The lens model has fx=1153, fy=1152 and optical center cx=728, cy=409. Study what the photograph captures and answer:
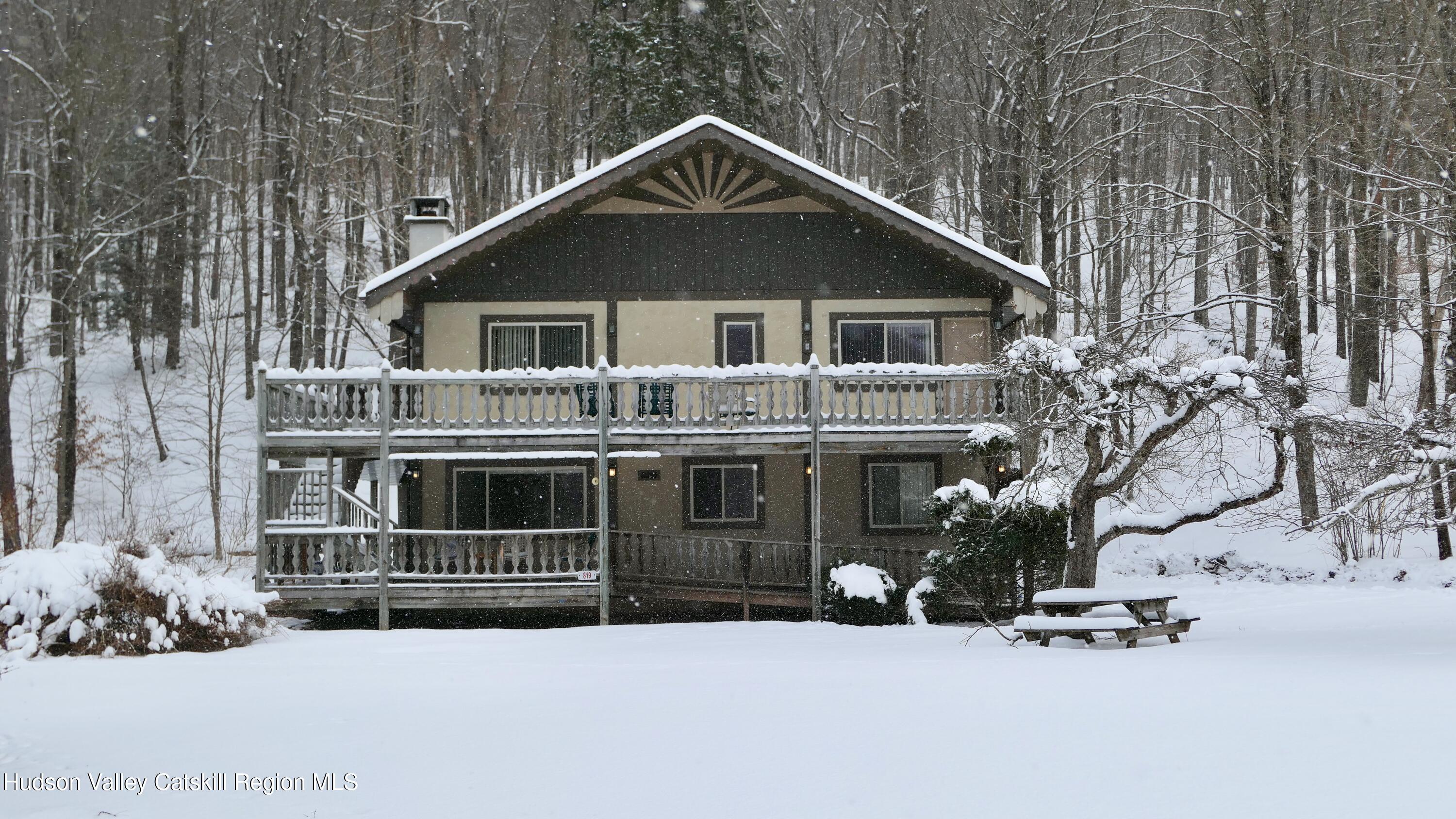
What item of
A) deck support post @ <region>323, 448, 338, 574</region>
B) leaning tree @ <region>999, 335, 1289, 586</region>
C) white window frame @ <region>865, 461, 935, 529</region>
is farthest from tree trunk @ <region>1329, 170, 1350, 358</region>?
deck support post @ <region>323, 448, 338, 574</region>

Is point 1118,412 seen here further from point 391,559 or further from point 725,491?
point 391,559

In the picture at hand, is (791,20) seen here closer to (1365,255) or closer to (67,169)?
(1365,255)

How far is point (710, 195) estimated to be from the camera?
818 inches

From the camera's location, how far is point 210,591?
13461 mm

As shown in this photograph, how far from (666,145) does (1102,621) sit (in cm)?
1098

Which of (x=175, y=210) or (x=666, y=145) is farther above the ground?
(x=175, y=210)

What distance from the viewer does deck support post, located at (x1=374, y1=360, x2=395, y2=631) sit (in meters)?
17.1

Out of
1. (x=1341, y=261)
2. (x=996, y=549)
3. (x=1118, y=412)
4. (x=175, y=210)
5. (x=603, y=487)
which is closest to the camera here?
(x=1118, y=412)

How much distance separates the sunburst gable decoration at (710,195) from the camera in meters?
20.7

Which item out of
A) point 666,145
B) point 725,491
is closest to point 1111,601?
point 725,491

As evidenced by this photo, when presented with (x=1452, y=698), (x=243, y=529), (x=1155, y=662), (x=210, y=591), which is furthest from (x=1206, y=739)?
(x=243, y=529)

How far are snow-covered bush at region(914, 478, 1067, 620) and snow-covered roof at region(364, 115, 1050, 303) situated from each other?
15.0 ft

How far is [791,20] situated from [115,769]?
104 ft

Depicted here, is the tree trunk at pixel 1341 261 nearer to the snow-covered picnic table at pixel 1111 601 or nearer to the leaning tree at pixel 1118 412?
the leaning tree at pixel 1118 412
